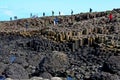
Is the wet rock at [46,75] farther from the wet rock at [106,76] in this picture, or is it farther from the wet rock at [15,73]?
the wet rock at [106,76]

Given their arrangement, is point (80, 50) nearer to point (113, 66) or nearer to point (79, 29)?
point (79, 29)

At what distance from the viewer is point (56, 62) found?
3095cm

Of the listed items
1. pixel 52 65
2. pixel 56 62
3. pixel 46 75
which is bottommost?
pixel 46 75

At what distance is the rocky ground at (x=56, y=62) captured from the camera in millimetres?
28594

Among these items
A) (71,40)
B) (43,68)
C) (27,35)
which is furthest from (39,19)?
(43,68)

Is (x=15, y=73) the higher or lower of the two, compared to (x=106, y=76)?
lower

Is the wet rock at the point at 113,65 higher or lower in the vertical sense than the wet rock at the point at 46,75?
higher

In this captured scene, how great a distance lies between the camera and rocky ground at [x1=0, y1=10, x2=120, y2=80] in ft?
93.8

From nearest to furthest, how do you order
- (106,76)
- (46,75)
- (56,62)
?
(106,76) → (46,75) → (56,62)

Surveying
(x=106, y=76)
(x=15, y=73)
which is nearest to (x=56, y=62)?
(x=15, y=73)

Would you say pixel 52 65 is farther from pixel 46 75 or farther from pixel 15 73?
pixel 15 73

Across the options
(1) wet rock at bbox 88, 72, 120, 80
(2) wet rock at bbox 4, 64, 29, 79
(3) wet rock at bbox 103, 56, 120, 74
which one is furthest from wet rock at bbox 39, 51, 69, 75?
(1) wet rock at bbox 88, 72, 120, 80

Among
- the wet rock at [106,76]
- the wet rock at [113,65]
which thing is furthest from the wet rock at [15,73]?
the wet rock at [113,65]

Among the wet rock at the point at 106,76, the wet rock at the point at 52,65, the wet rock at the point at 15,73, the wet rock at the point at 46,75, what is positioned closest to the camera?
the wet rock at the point at 106,76
